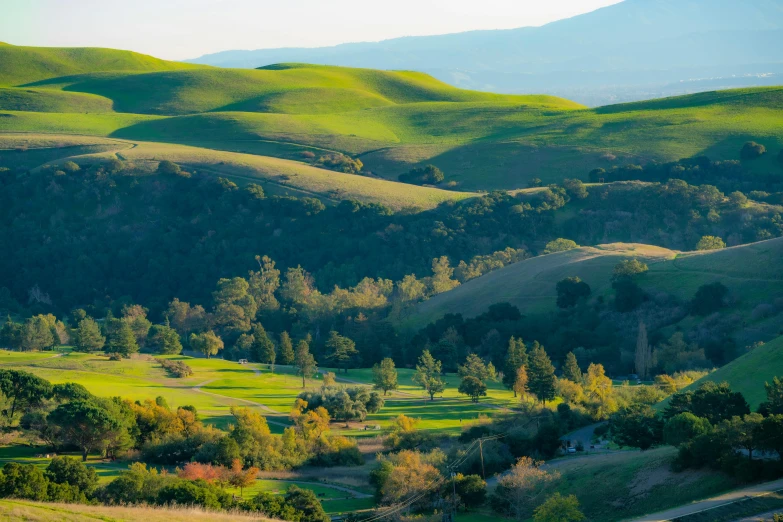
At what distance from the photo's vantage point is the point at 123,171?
Answer: 117188 mm

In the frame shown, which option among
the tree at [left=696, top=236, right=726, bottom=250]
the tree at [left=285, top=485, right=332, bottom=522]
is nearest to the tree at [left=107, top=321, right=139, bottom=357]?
the tree at [left=285, top=485, right=332, bottom=522]

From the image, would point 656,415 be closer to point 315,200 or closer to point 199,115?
point 315,200

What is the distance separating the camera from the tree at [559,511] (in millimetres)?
31453

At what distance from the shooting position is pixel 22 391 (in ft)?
155

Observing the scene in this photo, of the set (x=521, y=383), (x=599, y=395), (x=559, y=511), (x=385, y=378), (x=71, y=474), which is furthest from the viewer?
(x=385, y=378)

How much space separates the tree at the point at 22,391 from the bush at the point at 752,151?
303 ft

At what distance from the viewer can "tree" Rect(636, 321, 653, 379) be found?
64312 mm

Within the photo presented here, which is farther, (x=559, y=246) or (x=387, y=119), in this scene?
(x=387, y=119)

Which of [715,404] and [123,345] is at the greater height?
[715,404]

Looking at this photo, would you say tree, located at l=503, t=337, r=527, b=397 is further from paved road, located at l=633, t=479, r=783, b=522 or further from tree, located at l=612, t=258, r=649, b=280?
paved road, located at l=633, t=479, r=783, b=522

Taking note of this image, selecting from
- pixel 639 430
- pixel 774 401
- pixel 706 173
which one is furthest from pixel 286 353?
pixel 706 173

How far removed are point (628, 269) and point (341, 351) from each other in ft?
71.9

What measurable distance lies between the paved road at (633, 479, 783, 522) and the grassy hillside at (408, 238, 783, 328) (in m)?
37.0

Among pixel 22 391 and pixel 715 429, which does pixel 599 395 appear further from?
pixel 22 391
